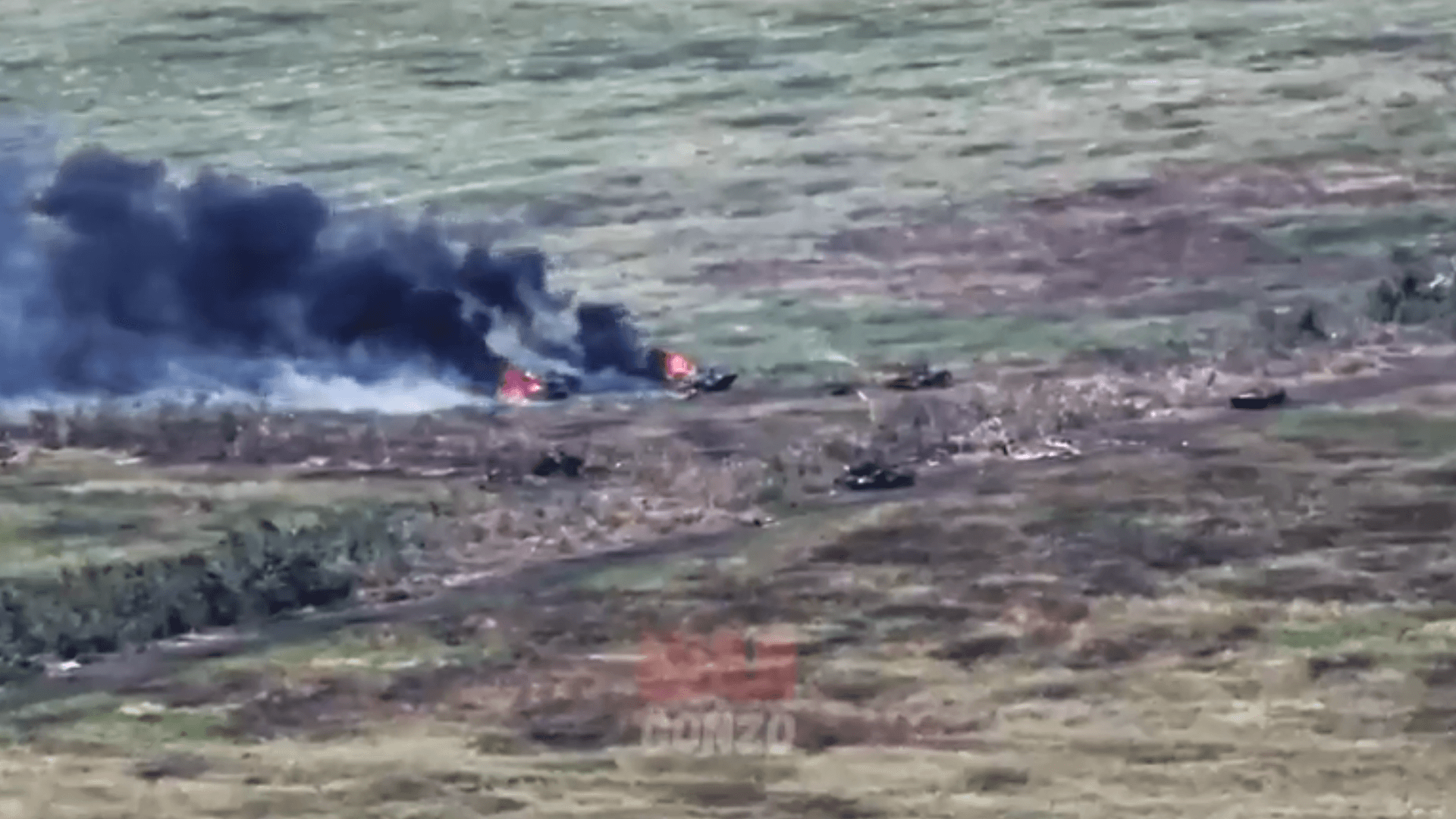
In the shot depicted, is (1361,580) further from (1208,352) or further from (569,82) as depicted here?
(569,82)

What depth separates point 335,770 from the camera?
17.3 ft

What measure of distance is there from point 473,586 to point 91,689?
971 mm

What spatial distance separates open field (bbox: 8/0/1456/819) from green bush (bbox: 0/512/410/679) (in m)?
0.01

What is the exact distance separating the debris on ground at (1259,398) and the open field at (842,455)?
33 millimetres

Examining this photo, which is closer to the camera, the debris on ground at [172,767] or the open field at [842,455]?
the open field at [842,455]

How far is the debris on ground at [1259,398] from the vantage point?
5.34 m

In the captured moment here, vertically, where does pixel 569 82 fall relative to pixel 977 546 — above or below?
above

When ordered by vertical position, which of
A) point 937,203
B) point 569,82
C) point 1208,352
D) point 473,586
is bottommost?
point 473,586

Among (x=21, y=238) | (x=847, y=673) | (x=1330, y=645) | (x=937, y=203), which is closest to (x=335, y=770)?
(x=847, y=673)

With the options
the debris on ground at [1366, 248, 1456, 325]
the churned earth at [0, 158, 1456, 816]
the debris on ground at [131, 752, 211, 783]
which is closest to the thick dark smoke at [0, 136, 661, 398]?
the churned earth at [0, 158, 1456, 816]
